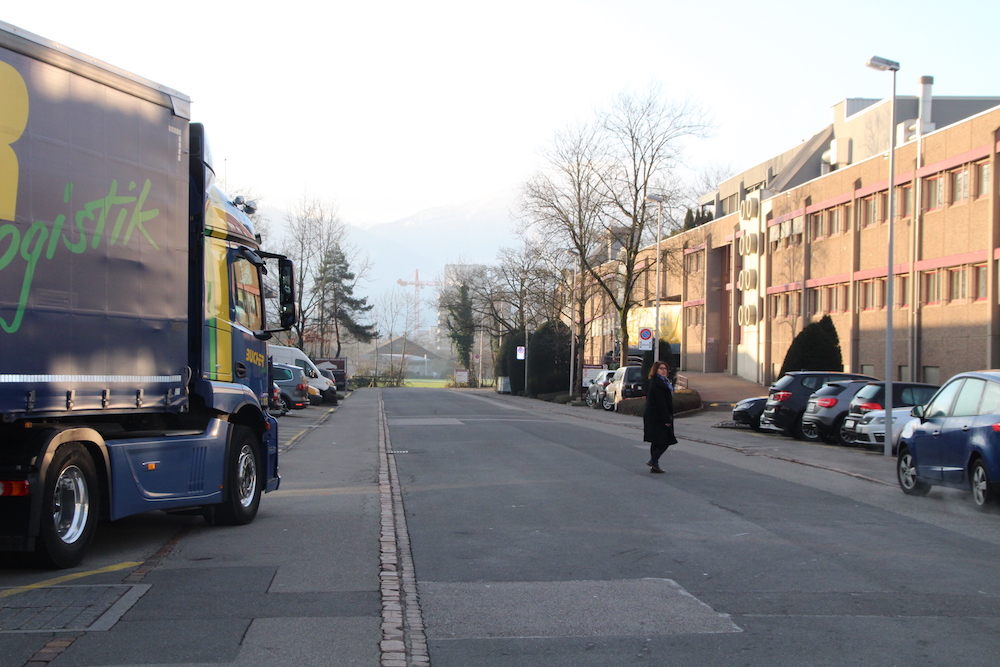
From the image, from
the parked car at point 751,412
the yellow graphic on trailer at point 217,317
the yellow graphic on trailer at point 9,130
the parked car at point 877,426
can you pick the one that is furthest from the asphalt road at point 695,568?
the parked car at point 751,412

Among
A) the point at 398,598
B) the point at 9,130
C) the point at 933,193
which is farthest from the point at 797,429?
the point at 9,130

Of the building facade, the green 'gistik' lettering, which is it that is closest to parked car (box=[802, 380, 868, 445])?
the building facade

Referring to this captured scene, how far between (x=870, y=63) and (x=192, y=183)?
15154mm

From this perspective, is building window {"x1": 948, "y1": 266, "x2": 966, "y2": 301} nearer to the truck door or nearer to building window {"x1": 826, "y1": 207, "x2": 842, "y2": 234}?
building window {"x1": 826, "y1": 207, "x2": 842, "y2": 234}

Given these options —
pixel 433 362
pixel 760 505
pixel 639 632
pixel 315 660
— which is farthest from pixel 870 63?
pixel 433 362

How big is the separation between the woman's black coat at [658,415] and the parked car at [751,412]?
12123 millimetres

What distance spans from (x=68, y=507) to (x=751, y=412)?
21.4 meters

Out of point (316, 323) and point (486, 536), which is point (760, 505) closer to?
point (486, 536)

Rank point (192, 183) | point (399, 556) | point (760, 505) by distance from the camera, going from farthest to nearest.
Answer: point (760, 505) → point (192, 183) → point (399, 556)

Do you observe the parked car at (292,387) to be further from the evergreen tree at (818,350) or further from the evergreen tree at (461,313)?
the evergreen tree at (461,313)

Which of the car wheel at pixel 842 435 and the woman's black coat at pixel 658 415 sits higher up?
the woman's black coat at pixel 658 415

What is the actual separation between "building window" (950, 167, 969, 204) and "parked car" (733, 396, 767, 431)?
37.3ft

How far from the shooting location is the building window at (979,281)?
99.6ft

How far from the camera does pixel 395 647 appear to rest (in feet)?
16.9
